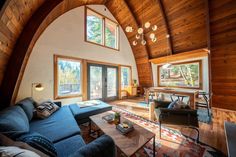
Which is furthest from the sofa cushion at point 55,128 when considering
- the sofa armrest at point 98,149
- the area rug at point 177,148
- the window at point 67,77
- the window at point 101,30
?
the window at point 101,30

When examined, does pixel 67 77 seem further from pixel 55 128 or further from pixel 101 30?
pixel 101 30

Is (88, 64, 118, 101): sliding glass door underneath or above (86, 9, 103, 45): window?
underneath

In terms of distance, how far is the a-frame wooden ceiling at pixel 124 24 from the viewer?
2.09 meters

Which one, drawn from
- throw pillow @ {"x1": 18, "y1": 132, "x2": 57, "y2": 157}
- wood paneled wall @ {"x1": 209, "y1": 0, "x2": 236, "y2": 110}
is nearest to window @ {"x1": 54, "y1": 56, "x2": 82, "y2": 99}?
throw pillow @ {"x1": 18, "y1": 132, "x2": 57, "y2": 157}

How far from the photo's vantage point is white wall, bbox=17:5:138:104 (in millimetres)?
3459

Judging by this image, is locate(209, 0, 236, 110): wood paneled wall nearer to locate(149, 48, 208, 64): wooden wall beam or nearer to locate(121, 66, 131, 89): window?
locate(149, 48, 208, 64): wooden wall beam

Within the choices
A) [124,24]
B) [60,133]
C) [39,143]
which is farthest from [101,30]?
[39,143]

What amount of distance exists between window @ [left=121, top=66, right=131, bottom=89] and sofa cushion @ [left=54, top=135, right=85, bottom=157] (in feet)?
17.2

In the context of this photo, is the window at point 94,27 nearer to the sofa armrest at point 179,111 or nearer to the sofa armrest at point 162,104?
the sofa armrest at point 162,104

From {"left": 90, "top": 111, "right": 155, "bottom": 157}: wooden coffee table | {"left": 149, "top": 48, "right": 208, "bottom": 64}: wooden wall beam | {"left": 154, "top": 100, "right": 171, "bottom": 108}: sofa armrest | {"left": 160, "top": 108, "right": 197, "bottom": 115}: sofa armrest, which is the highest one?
{"left": 149, "top": 48, "right": 208, "bottom": 64}: wooden wall beam

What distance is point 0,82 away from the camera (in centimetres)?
233

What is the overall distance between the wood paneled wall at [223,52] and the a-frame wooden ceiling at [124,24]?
0.17 metres

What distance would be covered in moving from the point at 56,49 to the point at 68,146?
12.0ft

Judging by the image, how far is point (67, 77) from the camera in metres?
4.34
